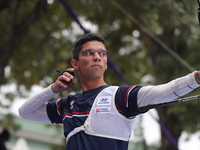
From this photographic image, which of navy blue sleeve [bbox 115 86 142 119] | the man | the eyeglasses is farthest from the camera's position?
the eyeglasses

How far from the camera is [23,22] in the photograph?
9125mm

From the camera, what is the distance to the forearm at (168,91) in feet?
8.48

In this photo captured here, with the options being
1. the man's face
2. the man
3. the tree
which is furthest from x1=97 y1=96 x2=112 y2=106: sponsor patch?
the tree

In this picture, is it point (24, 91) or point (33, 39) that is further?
point (24, 91)

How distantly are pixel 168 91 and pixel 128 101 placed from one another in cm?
31

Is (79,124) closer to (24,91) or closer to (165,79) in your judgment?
(165,79)

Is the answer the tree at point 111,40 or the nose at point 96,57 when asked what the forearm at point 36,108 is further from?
the tree at point 111,40

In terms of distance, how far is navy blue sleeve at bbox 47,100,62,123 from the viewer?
344 centimetres

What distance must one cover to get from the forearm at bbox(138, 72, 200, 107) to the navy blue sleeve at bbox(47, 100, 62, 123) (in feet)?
2.79

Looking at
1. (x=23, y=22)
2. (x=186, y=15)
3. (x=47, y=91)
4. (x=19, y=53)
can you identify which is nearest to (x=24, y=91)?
(x=19, y=53)

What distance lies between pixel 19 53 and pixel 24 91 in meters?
1.66

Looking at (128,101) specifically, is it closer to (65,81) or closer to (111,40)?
(65,81)

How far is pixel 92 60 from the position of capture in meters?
3.11

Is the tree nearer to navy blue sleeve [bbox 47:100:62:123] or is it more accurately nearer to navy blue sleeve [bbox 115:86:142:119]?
navy blue sleeve [bbox 47:100:62:123]
